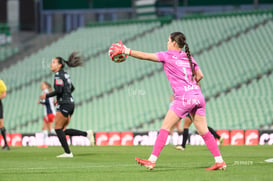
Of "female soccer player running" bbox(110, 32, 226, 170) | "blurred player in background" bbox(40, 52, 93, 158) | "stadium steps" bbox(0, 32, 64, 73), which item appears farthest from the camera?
"stadium steps" bbox(0, 32, 64, 73)

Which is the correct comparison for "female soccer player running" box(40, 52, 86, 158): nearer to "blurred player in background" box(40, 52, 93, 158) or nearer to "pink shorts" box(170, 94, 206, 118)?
"blurred player in background" box(40, 52, 93, 158)

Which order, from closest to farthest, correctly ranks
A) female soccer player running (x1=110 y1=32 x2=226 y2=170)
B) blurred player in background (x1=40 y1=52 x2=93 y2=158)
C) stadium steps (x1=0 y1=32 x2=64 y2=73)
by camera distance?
female soccer player running (x1=110 y1=32 x2=226 y2=170) < blurred player in background (x1=40 y1=52 x2=93 y2=158) < stadium steps (x1=0 y1=32 x2=64 y2=73)

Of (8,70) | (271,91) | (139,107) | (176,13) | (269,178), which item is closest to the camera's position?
(269,178)

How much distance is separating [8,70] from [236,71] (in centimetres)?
1408

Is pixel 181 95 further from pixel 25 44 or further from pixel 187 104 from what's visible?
pixel 25 44

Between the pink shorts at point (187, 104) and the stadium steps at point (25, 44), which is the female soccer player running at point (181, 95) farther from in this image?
the stadium steps at point (25, 44)

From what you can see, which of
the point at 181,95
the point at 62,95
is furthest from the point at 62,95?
the point at 181,95

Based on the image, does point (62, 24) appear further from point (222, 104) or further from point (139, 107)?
point (222, 104)

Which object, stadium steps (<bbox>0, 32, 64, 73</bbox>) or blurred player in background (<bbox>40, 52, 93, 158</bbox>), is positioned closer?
blurred player in background (<bbox>40, 52, 93, 158</bbox>)

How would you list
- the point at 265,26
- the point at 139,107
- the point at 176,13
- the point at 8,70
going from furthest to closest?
the point at 176,13
the point at 8,70
the point at 265,26
the point at 139,107

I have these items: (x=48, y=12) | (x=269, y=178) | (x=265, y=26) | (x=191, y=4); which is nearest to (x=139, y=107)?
(x=265, y=26)

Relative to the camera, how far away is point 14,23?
43000 millimetres

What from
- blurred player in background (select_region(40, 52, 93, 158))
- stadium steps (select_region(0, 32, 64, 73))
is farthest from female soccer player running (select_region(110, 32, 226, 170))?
stadium steps (select_region(0, 32, 64, 73))

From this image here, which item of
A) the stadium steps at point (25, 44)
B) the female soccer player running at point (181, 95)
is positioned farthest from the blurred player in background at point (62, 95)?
the stadium steps at point (25, 44)
